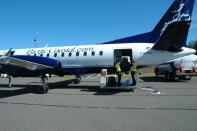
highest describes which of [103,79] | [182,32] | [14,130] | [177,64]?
[182,32]

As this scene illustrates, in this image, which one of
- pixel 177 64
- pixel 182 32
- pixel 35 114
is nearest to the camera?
pixel 35 114

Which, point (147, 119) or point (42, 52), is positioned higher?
point (42, 52)

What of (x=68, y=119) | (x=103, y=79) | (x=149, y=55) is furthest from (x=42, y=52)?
(x=68, y=119)

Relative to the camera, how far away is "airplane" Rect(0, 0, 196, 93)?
11.8 meters

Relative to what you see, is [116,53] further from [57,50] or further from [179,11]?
[179,11]

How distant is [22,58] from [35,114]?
587 cm

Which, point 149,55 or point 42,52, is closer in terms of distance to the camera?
point 149,55

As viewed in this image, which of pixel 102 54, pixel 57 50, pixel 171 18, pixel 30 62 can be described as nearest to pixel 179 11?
pixel 171 18

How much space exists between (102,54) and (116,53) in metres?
1.01

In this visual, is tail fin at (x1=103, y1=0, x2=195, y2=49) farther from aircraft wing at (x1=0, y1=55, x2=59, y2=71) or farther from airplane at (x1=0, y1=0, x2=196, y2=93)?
aircraft wing at (x1=0, y1=55, x2=59, y2=71)

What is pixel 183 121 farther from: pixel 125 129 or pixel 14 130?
pixel 14 130

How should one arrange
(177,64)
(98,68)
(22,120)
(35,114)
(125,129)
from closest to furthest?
1. (125,129)
2. (22,120)
3. (35,114)
4. (98,68)
5. (177,64)

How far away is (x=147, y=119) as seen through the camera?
6.00m

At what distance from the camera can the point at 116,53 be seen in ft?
45.7
